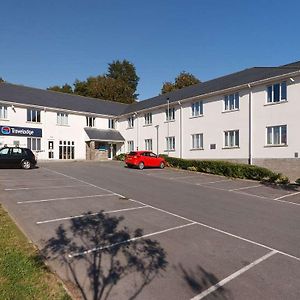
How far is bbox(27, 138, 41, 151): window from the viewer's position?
1329 inches

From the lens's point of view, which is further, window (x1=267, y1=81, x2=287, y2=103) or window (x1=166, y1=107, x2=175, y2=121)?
window (x1=166, y1=107, x2=175, y2=121)

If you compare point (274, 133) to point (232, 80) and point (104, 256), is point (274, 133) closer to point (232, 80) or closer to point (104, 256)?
point (232, 80)

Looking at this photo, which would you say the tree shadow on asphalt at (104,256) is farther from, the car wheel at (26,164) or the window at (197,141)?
the window at (197,141)

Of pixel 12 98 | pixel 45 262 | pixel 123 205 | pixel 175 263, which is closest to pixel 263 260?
pixel 175 263

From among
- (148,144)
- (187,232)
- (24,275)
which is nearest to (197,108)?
(148,144)

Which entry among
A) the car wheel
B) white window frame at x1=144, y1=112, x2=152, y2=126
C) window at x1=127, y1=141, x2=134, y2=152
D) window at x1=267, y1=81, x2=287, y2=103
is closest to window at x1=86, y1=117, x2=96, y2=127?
window at x1=127, y1=141, x2=134, y2=152

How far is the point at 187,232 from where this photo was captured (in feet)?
26.3

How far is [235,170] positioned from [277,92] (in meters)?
6.54

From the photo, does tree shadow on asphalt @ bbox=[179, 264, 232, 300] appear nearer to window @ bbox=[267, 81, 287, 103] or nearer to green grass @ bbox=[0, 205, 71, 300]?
green grass @ bbox=[0, 205, 71, 300]

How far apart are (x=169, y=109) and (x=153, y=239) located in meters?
27.1

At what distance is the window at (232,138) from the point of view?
84.8ft

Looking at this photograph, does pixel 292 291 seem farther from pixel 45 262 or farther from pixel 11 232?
pixel 11 232

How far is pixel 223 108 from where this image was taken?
2728 centimetres

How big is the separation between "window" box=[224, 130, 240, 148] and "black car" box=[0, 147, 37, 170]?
15.7 m
